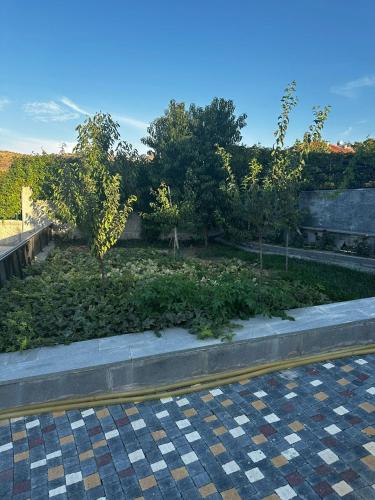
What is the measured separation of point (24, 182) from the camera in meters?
15.8

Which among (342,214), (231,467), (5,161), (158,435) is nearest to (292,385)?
(231,467)

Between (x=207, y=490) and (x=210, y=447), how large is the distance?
1.22ft

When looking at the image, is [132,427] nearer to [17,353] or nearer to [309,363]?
[17,353]

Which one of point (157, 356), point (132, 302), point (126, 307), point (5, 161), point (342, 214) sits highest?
point (5, 161)

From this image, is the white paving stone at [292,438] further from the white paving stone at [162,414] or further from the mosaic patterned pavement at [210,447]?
the white paving stone at [162,414]

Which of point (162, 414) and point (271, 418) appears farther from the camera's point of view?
point (162, 414)

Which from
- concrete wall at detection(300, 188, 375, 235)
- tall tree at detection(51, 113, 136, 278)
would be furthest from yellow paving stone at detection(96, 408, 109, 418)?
concrete wall at detection(300, 188, 375, 235)

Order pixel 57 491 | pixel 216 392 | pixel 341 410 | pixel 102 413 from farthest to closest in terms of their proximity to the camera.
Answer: pixel 216 392 < pixel 102 413 < pixel 341 410 < pixel 57 491

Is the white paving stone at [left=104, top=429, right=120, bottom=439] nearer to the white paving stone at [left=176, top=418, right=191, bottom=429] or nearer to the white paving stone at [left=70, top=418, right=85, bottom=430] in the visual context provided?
the white paving stone at [left=70, top=418, right=85, bottom=430]

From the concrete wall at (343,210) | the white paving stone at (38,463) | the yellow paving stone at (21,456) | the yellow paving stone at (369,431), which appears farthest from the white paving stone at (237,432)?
the concrete wall at (343,210)

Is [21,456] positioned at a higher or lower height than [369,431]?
lower

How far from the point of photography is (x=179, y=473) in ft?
7.41

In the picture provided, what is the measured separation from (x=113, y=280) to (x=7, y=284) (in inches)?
76.5

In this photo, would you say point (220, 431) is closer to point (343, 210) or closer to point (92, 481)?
point (92, 481)
